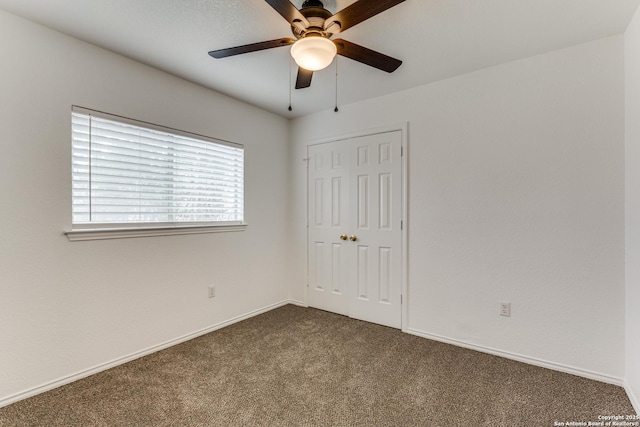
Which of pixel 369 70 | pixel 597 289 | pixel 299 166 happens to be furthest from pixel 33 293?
pixel 597 289

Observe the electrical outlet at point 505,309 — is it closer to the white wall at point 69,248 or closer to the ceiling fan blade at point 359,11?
the ceiling fan blade at point 359,11

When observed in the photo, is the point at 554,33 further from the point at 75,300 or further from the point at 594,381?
the point at 75,300

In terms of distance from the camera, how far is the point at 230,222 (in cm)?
324

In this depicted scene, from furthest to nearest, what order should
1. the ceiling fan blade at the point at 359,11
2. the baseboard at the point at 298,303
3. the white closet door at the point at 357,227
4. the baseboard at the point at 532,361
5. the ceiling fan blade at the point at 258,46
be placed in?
the baseboard at the point at 298,303, the white closet door at the point at 357,227, the baseboard at the point at 532,361, the ceiling fan blade at the point at 258,46, the ceiling fan blade at the point at 359,11

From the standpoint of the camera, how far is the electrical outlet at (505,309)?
2439mm

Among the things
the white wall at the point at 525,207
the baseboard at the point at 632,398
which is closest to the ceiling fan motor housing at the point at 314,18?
the white wall at the point at 525,207

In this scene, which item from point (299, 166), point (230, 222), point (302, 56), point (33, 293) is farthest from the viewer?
point (299, 166)

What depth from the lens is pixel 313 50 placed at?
1.54 m

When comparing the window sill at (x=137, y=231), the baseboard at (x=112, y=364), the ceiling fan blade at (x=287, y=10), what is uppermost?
the ceiling fan blade at (x=287, y=10)

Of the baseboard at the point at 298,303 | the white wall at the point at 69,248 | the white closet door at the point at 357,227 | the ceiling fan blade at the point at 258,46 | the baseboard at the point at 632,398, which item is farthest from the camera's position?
the baseboard at the point at 298,303

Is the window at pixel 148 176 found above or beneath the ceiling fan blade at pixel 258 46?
beneath

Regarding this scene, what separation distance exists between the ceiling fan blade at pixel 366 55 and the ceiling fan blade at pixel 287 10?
0.26 metres

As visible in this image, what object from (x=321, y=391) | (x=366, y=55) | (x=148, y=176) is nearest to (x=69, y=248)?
(x=148, y=176)

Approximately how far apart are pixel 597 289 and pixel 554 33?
180cm
